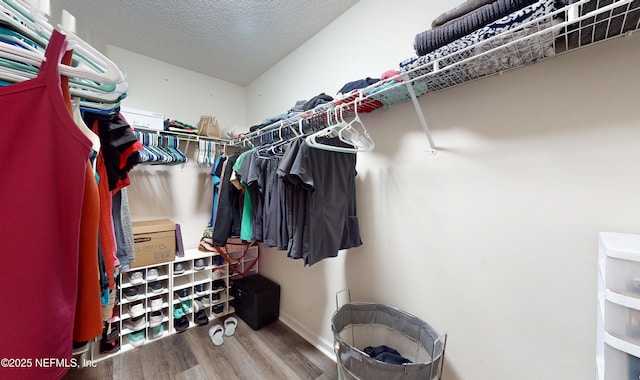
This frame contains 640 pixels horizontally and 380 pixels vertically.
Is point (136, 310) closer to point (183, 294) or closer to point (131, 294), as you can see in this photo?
point (131, 294)

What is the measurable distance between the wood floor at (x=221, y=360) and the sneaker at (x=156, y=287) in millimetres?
420

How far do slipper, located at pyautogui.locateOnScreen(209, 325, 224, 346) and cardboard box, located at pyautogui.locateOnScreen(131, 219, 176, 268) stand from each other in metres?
0.73

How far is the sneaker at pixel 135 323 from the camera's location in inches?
76.7

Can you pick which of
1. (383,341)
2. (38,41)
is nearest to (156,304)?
(383,341)

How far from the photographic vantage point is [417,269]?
1.36 meters

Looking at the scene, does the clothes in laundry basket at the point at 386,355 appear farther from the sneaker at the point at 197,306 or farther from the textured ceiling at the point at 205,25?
the textured ceiling at the point at 205,25

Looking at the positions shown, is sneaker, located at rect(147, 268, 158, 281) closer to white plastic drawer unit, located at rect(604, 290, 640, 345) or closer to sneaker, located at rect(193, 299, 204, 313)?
sneaker, located at rect(193, 299, 204, 313)

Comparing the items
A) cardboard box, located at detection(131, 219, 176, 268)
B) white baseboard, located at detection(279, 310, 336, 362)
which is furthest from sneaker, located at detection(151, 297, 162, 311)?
white baseboard, located at detection(279, 310, 336, 362)

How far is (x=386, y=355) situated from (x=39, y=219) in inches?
61.9

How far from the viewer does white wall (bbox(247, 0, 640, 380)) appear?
86 cm

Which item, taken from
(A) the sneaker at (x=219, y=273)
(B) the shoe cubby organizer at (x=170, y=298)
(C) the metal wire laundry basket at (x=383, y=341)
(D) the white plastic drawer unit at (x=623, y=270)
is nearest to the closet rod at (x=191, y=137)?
(B) the shoe cubby organizer at (x=170, y=298)

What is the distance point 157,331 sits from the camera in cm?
205

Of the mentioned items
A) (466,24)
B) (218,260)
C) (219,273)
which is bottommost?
(219,273)

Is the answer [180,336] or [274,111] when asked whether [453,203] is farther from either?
[180,336]
